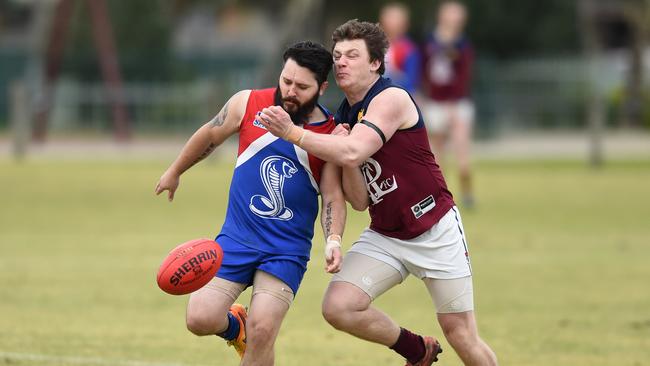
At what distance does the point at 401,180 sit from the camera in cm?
696

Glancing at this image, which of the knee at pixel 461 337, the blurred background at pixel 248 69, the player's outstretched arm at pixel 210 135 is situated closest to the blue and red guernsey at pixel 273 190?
the player's outstretched arm at pixel 210 135

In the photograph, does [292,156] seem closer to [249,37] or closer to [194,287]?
[194,287]

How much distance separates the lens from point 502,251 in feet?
45.3

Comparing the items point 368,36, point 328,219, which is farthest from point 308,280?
point 368,36

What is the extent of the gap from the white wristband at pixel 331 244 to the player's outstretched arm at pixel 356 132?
16.8 inches

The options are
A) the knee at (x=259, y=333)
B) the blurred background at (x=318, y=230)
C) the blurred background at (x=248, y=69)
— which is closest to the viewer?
the knee at (x=259, y=333)

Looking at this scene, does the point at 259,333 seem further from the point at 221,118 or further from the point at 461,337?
the point at 221,118

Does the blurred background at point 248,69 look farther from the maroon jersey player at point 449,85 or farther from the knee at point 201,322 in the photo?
the knee at point 201,322

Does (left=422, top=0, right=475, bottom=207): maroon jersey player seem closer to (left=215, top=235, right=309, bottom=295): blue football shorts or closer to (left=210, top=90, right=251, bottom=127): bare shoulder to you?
(left=210, top=90, right=251, bottom=127): bare shoulder

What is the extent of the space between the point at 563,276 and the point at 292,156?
589cm

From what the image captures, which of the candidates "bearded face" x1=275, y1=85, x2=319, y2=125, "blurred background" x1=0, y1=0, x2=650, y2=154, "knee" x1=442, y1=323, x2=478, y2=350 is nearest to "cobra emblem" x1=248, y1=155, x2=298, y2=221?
"bearded face" x1=275, y1=85, x2=319, y2=125

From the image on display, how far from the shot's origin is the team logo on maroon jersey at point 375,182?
696 centimetres

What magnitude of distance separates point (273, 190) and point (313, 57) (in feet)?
2.44

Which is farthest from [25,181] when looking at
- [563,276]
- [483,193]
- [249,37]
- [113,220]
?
[249,37]
